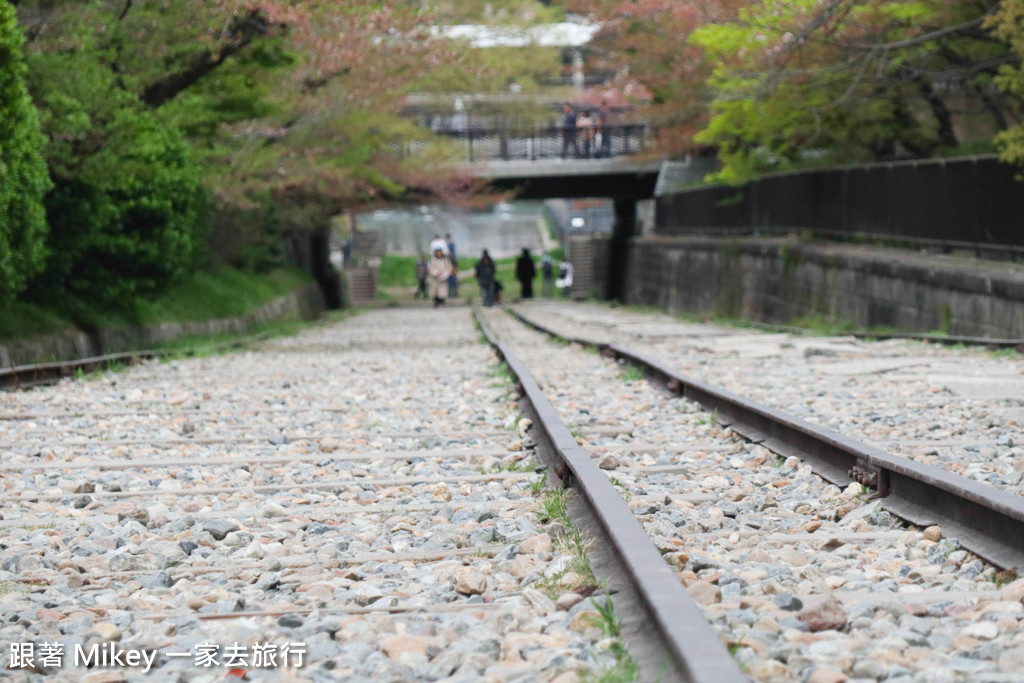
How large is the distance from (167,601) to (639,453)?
330 cm

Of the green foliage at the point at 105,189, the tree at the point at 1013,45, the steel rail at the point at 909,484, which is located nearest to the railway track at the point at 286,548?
the steel rail at the point at 909,484

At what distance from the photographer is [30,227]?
12438 millimetres

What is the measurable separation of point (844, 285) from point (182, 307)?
10.2 meters

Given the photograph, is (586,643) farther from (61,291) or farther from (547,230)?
(547,230)

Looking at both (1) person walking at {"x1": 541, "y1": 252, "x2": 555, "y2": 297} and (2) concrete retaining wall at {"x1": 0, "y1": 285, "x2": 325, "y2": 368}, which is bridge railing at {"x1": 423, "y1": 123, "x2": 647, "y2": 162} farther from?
(2) concrete retaining wall at {"x1": 0, "y1": 285, "x2": 325, "y2": 368}

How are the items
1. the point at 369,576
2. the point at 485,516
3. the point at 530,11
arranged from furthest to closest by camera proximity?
1. the point at 530,11
2. the point at 485,516
3. the point at 369,576

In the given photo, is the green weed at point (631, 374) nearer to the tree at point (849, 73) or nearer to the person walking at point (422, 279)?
the tree at point (849, 73)

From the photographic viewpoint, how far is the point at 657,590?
126 inches

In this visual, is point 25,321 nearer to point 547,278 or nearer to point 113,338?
point 113,338

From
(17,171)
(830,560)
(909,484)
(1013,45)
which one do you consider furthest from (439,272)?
(830,560)

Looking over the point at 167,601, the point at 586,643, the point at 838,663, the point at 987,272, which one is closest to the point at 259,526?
the point at 167,601

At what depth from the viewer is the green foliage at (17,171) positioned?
11.0m

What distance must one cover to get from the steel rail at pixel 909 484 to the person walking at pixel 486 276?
1255 inches

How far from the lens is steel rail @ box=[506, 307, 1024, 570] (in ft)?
13.2
